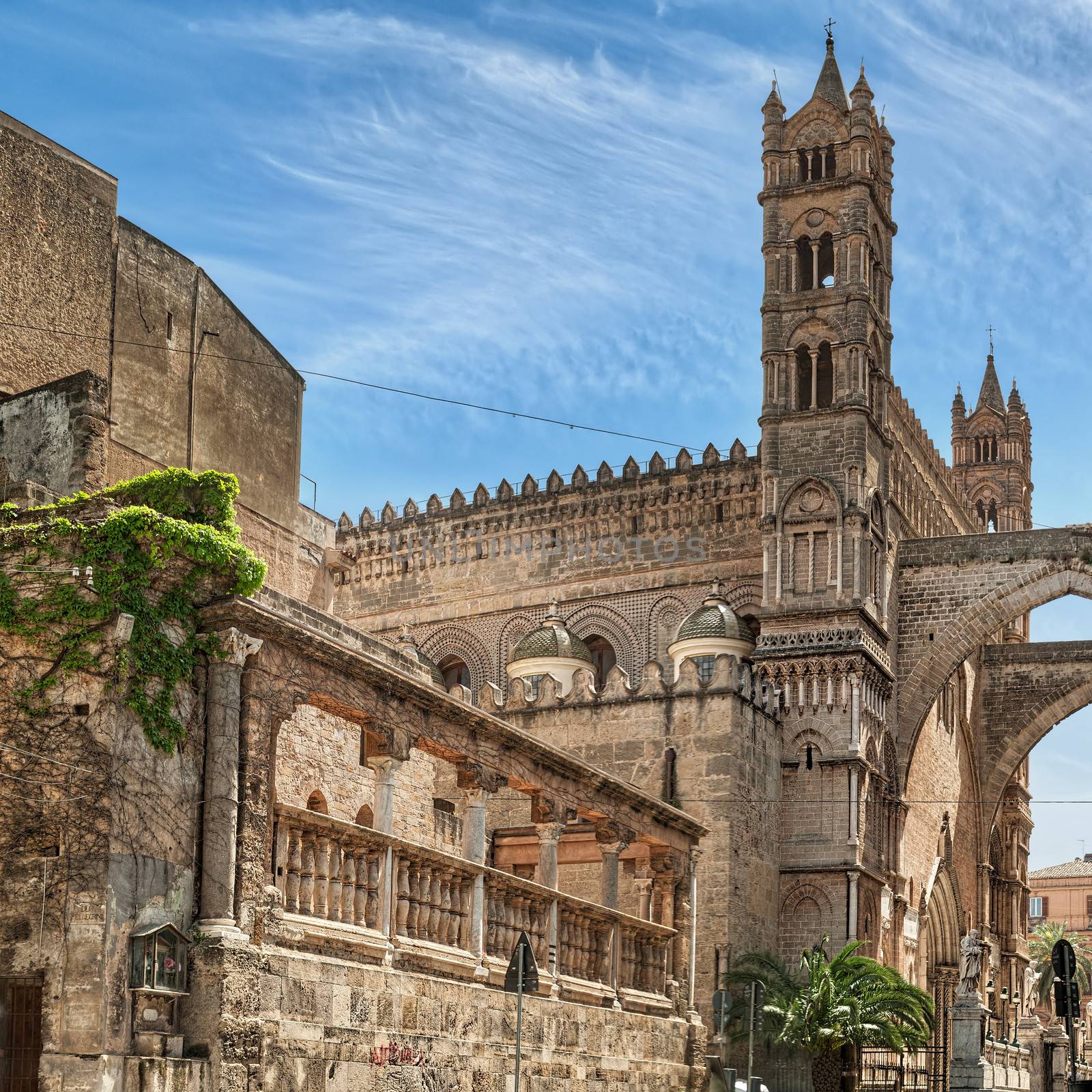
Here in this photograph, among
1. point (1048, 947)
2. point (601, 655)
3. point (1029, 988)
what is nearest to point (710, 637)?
point (601, 655)

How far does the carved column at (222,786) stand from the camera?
12.9 meters

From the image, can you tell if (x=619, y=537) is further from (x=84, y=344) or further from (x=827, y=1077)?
(x=84, y=344)

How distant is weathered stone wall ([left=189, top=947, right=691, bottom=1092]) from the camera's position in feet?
41.7

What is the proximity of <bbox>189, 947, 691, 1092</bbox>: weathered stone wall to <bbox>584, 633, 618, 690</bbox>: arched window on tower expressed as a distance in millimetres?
16809

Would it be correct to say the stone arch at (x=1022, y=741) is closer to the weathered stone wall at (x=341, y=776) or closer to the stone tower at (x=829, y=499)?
the stone tower at (x=829, y=499)

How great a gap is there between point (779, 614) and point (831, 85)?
36.2ft

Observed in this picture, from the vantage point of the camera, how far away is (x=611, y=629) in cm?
3547

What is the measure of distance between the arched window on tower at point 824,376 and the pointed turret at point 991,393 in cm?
2024

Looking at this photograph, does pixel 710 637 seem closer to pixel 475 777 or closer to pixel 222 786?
pixel 475 777

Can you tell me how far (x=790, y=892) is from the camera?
29922 mm

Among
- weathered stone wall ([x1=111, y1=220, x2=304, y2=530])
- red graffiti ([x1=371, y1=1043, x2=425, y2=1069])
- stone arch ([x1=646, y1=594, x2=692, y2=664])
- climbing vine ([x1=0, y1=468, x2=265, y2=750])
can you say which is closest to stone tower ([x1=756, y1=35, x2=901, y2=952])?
stone arch ([x1=646, y1=594, x2=692, y2=664])

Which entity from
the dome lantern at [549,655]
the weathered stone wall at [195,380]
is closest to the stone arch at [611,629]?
the dome lantern at [549,655]

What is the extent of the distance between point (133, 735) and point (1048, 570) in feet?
80.4

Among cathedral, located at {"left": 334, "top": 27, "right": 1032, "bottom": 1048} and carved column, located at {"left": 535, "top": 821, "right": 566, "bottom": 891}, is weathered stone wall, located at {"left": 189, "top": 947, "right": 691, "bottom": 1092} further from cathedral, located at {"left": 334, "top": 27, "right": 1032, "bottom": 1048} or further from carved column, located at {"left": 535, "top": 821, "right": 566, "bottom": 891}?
cathedral, located at {"left": 334, "top": 27, "right": 1032, "bottom": 1048}
